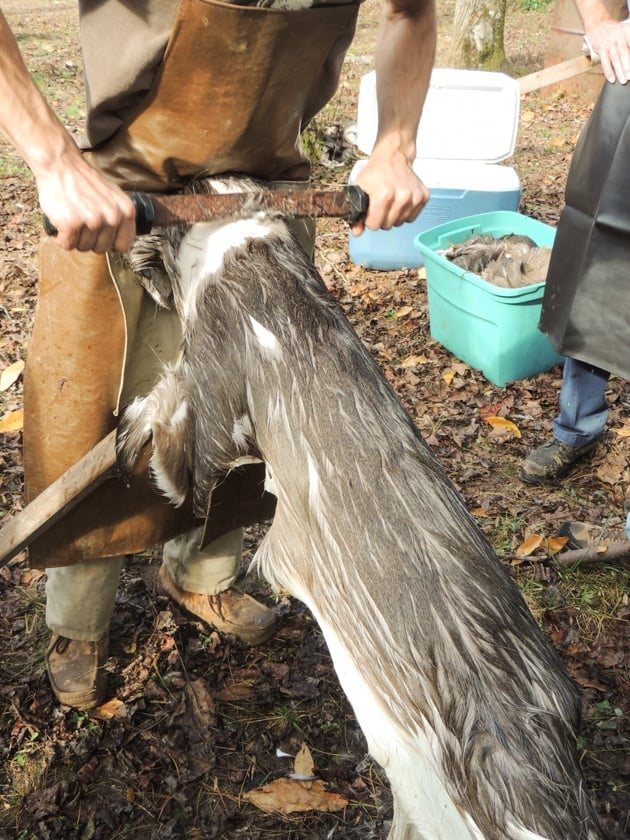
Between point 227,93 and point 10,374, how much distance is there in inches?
124

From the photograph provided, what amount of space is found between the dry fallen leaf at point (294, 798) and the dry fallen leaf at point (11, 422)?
2.49 m

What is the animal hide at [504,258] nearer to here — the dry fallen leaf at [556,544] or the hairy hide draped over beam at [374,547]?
the dry fallen leaf at [556,544]

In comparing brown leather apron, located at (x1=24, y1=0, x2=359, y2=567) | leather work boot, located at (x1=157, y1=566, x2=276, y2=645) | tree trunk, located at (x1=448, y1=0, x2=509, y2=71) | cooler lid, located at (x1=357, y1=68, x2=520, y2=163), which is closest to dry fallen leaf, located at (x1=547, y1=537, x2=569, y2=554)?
leather work boot, located at (x1=157, y1=566, x2=276, y2=645)

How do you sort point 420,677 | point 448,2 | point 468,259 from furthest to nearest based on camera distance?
point 448,2, point 468,259, point 420,677

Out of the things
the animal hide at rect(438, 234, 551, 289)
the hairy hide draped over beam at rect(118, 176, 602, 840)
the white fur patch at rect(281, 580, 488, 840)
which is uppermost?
the hairy hide draped over beam at rect(118, 176, 602, 840)

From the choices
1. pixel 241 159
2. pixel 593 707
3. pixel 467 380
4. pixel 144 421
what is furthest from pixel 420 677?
pixel 467 380

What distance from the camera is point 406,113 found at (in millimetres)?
2559

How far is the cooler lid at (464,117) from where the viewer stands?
591cm

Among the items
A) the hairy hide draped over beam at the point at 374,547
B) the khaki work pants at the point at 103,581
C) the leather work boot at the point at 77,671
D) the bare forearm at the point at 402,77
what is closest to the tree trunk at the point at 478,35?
the bare forearm at the point at 402,77

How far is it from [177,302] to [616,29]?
7.32ft

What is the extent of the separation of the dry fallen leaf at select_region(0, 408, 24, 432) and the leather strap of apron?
241cm

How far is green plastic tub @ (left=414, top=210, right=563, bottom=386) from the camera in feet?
15.1

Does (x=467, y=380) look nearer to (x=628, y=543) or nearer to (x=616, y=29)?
(x=628, y=543)

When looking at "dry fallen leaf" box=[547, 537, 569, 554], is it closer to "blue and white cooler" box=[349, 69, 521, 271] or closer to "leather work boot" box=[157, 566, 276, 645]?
"leather work boot" box=[157, 566, 276, 645]
